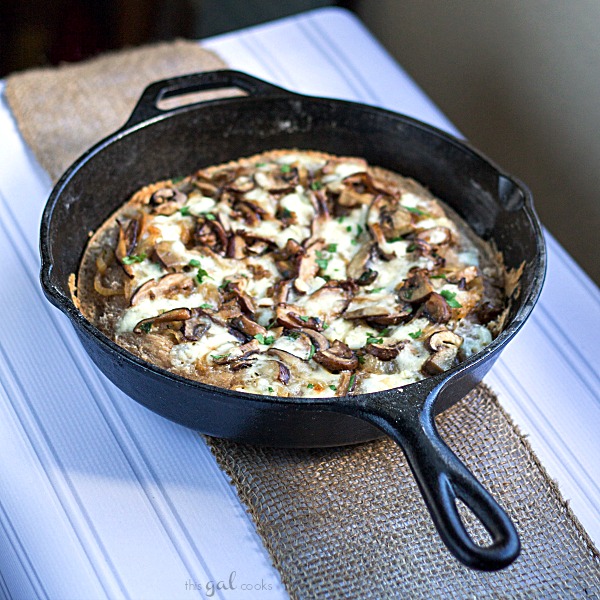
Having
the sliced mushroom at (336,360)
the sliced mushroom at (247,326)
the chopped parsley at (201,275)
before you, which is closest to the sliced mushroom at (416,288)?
the sliced mushroom at (336,360)

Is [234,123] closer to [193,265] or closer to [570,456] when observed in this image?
[193,265]

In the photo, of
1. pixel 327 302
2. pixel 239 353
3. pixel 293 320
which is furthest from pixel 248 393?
pixel 327 302

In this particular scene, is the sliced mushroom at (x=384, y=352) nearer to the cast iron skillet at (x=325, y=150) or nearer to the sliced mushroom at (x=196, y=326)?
the cast iron skillet at (x=325, y=150)

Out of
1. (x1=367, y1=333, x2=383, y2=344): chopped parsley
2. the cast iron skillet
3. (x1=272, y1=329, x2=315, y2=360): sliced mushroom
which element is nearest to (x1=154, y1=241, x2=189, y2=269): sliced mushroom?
the cast iron skillet

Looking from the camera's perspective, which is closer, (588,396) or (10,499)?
(10,499)

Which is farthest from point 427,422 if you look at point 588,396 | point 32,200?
point 32,200

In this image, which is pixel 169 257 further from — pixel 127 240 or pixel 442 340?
A: pixel 442 340
